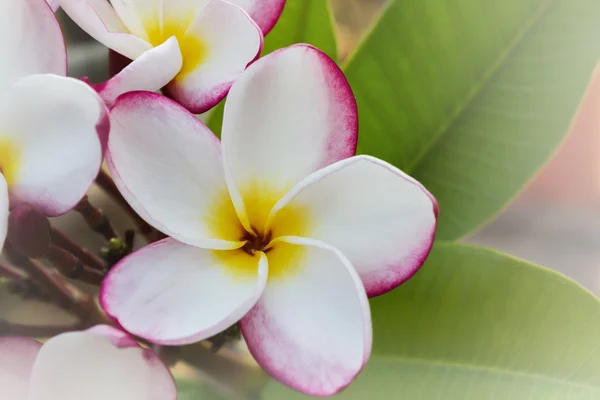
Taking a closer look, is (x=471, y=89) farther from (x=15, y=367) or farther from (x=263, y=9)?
(x=15, y=367)

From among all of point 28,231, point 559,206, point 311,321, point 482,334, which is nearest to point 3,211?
point 28,231

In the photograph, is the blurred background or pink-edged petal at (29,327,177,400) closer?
pink-edged petal at (29,327,177,400)

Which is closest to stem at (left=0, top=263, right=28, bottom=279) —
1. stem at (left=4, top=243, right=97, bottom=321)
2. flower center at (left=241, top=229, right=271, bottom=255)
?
stem at (left=4, top=243, right=97, bottom=321)

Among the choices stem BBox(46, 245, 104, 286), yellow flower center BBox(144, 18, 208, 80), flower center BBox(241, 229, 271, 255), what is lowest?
stem BBox(46, 245, 104, 286)

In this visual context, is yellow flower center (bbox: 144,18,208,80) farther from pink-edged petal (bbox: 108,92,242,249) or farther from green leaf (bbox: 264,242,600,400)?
green leaf (bbox: 264,242,600,400)

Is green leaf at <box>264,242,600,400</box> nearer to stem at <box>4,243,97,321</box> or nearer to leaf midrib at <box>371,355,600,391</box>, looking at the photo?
leaf midrib at <box>371,355,600,391</box>

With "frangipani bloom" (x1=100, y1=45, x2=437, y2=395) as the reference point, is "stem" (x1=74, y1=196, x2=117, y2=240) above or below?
below
